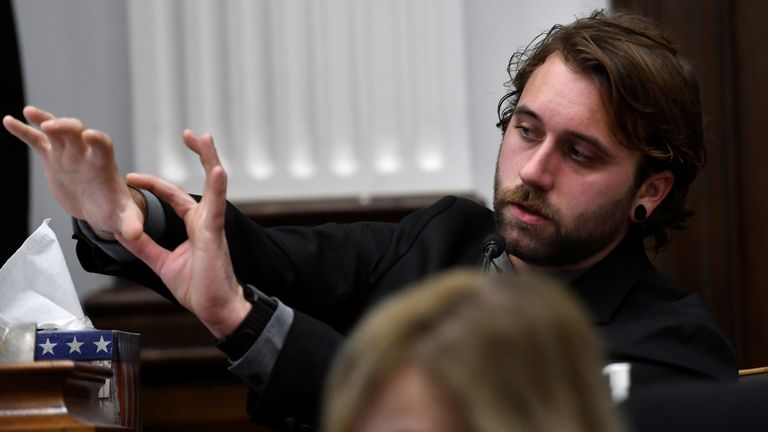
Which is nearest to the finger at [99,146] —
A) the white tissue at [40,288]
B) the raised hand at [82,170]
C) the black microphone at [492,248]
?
the raised hand at [82,170]

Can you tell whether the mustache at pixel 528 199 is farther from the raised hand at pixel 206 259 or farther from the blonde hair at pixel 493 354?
the blonde hair at pixel 493 354

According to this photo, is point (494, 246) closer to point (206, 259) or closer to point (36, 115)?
point (206, 259)

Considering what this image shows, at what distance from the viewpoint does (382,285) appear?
1.94m

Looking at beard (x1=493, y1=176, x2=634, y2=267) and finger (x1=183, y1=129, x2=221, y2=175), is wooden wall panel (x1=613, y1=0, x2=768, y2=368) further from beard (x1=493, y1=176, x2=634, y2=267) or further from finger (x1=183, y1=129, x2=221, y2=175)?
finger (x1=183, y1=129, x2=221, y2=175)

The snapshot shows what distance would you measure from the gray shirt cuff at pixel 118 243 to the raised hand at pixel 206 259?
11cm

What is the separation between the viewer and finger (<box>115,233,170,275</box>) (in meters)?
1.49

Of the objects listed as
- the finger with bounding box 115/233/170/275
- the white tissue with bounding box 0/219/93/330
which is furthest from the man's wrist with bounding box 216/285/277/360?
the white tissue with bounding box 0/219/93/330

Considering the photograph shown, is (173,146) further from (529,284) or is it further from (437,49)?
(529,284)

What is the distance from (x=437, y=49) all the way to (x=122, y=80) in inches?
30.3

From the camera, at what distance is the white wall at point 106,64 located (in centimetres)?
289

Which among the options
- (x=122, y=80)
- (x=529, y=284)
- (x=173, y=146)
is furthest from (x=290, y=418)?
(x=122, y=80)

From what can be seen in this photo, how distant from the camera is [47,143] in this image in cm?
142

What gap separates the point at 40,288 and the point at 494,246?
0.62 meters

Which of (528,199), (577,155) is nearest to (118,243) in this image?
(528,199)
